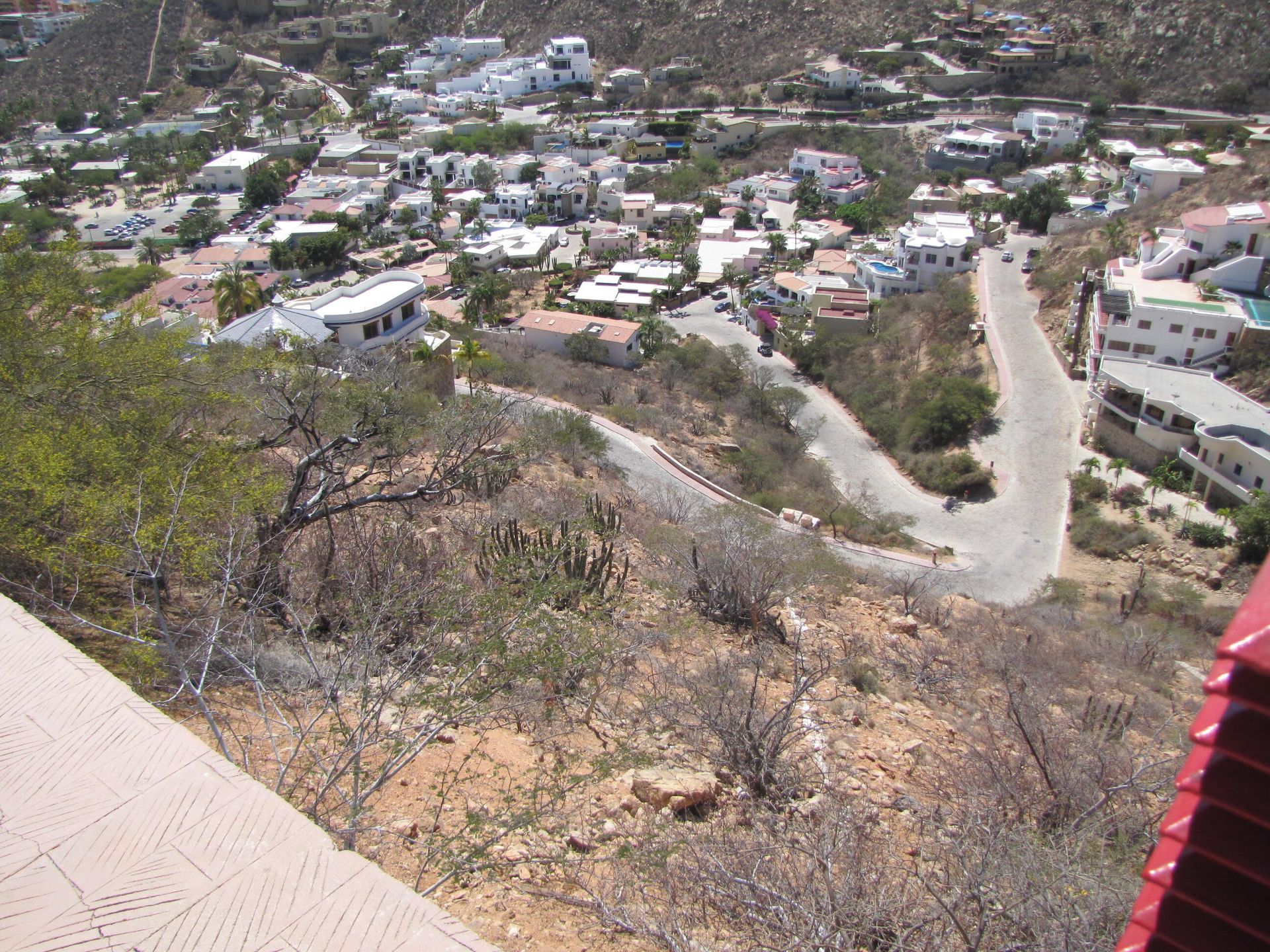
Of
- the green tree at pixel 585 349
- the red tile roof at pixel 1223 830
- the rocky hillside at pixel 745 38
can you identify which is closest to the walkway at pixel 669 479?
the green tree at pixel 585 349

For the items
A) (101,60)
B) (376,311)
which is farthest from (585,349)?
(101,60)

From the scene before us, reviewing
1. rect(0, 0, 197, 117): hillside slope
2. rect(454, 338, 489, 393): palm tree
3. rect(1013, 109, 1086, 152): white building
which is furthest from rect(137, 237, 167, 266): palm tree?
rect(1013, 109, 1086, 152): white building

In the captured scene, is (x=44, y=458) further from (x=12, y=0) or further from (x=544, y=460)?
(x=12, y=0)

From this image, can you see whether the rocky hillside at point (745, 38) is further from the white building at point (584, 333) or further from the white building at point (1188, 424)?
the white building at point (584, 333)

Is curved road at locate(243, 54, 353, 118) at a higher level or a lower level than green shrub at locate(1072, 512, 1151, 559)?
higher

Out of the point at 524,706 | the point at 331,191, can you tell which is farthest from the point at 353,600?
the point at 331,191

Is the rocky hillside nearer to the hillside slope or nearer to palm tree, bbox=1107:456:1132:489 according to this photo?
the hillside slope

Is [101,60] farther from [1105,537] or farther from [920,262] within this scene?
[1105,537]
